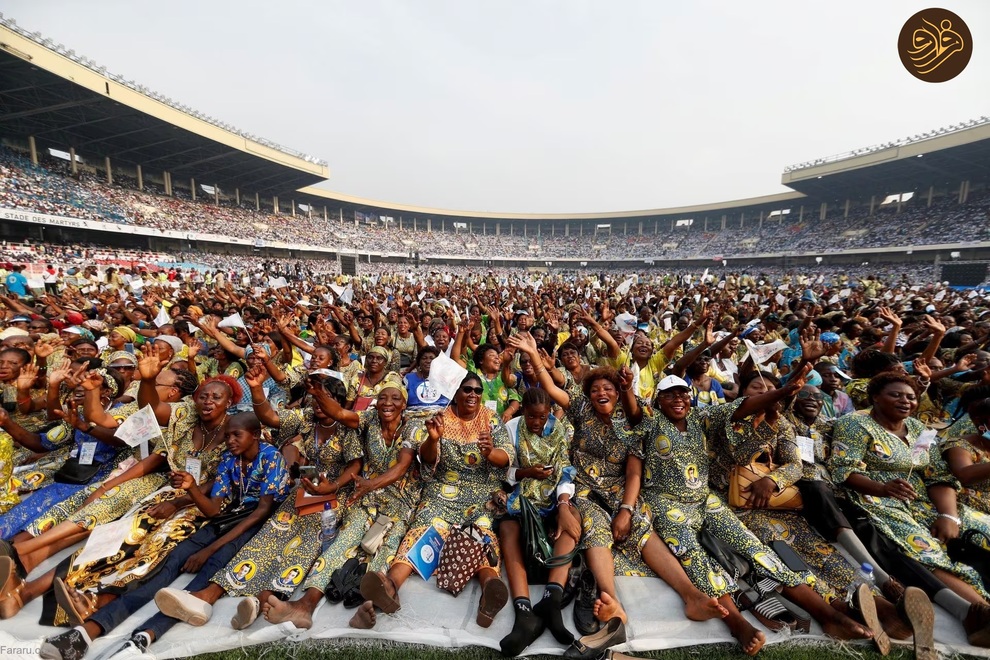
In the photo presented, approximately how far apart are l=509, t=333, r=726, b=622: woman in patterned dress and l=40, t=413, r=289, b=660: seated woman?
2.34m

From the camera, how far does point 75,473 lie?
3.49 metres

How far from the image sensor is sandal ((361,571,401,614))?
2.45 meters

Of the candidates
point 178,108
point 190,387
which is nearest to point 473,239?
point 178,108

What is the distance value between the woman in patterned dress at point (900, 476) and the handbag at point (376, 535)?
138 inches

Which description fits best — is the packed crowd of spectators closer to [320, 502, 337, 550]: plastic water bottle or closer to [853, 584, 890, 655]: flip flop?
[320, 502, 337, 550]: plastic water bottle

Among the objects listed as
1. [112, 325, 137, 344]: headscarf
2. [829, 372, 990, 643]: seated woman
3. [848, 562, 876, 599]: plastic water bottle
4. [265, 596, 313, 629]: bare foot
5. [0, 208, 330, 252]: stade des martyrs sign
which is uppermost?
[0, 208, 330, 252]: stade des martyrs sign

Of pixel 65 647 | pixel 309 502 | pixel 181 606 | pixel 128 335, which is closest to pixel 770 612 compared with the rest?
pixel 309 502

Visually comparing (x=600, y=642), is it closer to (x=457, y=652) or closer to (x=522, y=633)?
(x=522, y=633)

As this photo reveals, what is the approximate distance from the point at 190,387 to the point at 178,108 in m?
33.8

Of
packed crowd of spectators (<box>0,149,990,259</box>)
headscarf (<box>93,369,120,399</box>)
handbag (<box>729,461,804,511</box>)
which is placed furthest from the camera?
packed crowd of spectators (<box>0,149,990,259</box>)

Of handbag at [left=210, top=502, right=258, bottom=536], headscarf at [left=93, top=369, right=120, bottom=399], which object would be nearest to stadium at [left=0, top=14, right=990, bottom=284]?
headscarf at [left=93, top=369, right=120, bottom=399]

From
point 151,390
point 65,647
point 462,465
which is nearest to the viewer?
point 65,647

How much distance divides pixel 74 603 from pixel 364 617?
1.73 metres

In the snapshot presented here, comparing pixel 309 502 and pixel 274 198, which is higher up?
pixel 274 198
